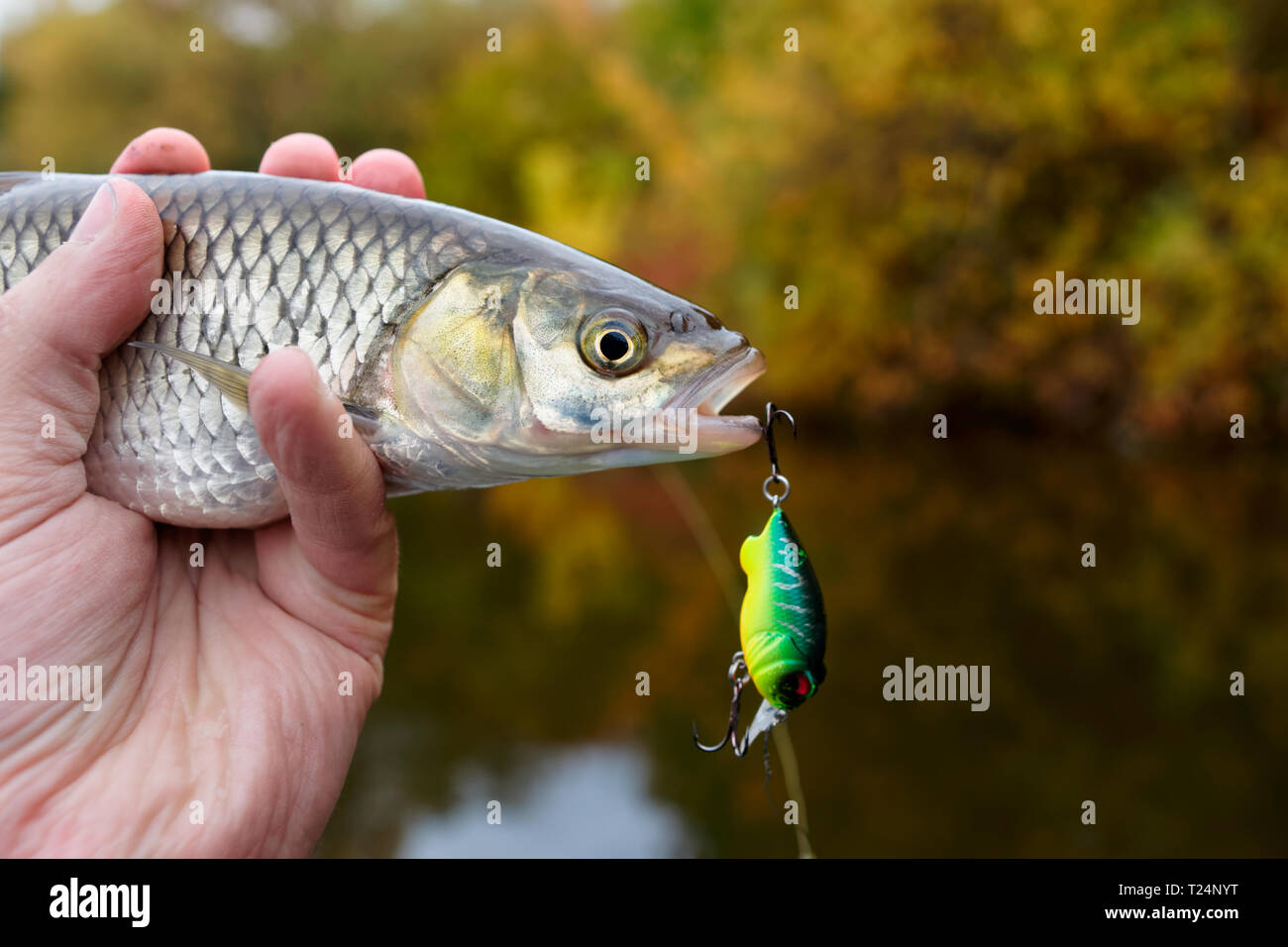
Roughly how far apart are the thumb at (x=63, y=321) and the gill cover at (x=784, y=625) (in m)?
1.54

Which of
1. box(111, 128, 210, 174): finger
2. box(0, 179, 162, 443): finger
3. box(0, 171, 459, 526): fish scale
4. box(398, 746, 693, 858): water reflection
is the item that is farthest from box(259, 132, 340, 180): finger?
box(398, 746, 693, 858): water reflection

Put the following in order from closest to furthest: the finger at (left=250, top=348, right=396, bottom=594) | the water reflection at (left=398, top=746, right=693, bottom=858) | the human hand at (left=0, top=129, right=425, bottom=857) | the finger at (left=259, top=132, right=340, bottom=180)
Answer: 1. the finger at (left=250, top=348, right=396, bottom=594)
2. the human hand at (left=0, top=129, right=425, bottom=857)
3. the finger at (left=259, top=132, right=340, bottom=180)
4. the water reflection at (left=398, top=746, right=693, bottom=858)

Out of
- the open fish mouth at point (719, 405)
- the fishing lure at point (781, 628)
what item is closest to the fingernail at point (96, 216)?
the open fish mouth at point (719, 405)

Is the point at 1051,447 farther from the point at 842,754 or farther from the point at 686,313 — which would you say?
the point at 686,313

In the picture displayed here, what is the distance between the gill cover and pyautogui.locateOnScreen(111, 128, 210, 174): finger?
1.84m

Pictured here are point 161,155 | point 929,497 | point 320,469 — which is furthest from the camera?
point 929,497

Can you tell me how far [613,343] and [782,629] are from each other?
74cm

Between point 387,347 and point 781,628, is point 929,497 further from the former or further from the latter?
point 781,628

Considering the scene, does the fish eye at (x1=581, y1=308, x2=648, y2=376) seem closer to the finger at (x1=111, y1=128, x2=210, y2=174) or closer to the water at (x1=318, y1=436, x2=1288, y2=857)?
the finger at (x1=111, y1=128, x2=210, y2=174)

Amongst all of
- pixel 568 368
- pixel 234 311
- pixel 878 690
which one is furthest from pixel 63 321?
pixel 878 690

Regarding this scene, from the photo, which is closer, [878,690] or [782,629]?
[782,629]

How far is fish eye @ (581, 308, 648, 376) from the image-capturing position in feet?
7.61

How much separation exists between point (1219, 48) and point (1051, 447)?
9.14 metres

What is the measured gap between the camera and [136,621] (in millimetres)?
2564
